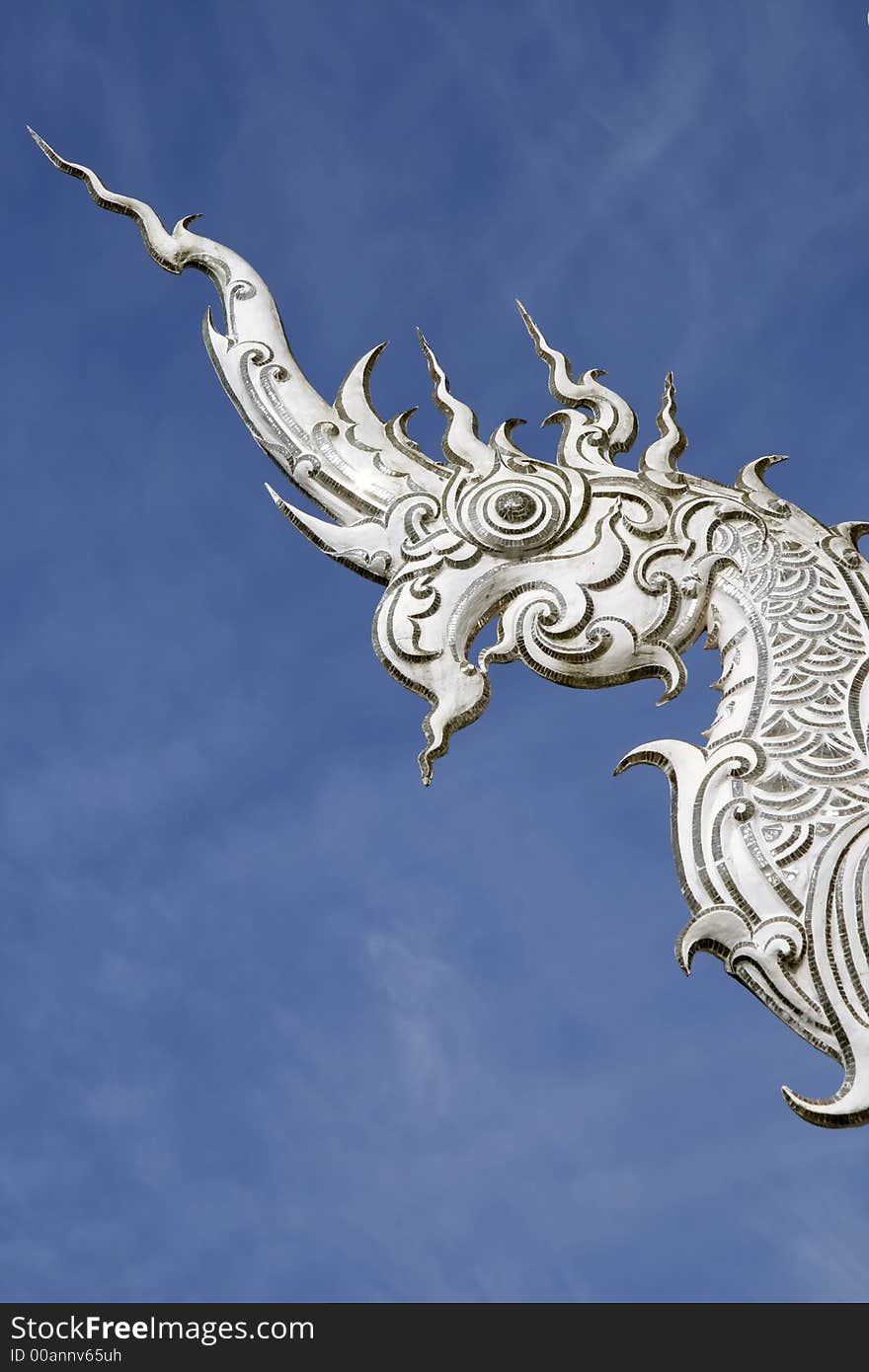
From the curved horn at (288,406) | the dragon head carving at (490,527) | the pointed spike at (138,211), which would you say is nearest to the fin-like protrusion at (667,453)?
the dragon head carving at (490,527)

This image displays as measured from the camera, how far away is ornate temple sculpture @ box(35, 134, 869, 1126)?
11.3ft

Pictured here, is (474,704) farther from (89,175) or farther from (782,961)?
(89,175)

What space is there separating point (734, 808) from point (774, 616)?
20.5 inches

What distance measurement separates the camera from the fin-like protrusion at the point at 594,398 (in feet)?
14.6

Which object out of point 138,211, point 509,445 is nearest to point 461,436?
point 509,445

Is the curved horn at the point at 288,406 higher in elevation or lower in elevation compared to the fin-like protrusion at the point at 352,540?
higher

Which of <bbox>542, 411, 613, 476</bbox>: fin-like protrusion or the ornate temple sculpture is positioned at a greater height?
<bbox>542, 411, 613, 476</bbox>: fin-like protrusion

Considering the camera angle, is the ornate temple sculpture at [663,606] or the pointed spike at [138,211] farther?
the pointed spike at [138,211]

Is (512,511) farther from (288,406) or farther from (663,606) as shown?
(288,406)

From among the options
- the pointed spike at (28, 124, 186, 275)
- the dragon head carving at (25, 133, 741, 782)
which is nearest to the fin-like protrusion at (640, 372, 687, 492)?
the dragon head carving at (25, 133, 741, 782)

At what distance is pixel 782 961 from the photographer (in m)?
3.40

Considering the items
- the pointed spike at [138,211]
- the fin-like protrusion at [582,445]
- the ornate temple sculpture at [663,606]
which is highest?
Result: the pointed spike at [138,211]

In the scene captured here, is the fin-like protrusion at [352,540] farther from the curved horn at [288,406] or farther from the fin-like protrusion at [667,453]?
the fin-like protrusion at [667,453]

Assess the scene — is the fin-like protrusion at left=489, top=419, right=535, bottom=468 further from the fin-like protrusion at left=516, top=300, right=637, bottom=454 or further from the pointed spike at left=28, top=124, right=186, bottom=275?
the pointed spike at left=28, top=124, right=186, bottom=275
